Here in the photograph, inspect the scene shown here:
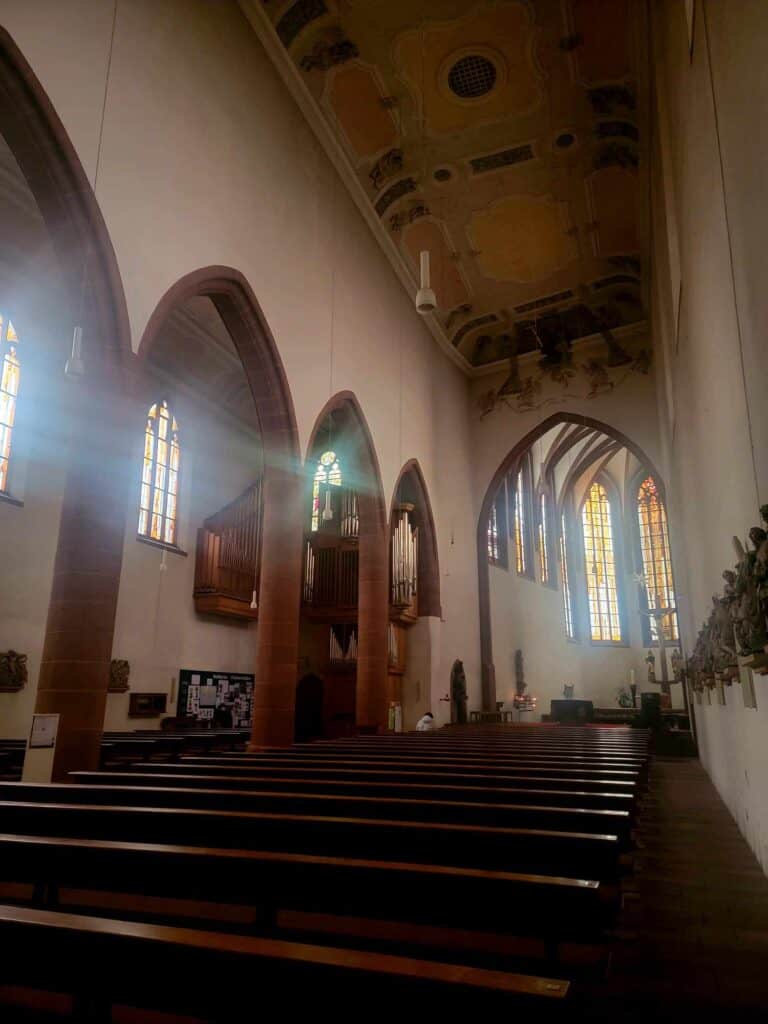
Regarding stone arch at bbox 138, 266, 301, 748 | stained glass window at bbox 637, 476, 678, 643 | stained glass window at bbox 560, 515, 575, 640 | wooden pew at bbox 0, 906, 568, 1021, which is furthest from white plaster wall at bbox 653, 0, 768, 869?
stained glass window at bbox 637, 476, 678, 643

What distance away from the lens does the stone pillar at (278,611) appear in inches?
339

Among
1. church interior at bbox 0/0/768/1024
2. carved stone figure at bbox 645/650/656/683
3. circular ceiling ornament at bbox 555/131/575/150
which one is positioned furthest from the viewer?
carved stone figure at bbox 645/650/656/683

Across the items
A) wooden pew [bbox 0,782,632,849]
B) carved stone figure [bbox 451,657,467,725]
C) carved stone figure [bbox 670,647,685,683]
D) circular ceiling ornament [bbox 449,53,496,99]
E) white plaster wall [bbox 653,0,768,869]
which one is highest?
circular ceiling ornament [bbox 449,53,496,99]

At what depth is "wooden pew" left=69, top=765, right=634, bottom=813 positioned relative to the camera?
2980 mm

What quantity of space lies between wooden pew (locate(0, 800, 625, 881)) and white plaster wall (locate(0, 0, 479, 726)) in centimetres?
496

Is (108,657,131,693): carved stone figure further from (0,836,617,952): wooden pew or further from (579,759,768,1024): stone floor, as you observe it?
(0,836,617,952): wooden pew

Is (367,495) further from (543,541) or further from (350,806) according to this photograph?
(543,541)

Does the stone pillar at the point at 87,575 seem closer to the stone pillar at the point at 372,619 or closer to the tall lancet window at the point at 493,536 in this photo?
the stone pillar at the point at 372,619

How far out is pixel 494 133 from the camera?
37.3 ft

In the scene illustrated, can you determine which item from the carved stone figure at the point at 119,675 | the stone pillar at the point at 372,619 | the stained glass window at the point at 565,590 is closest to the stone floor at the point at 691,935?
the stone pillar at the point at 372,619

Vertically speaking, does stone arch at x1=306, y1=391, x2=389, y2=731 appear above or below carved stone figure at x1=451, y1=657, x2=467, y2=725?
above

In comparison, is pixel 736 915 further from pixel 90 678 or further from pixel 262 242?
pixel 262 242

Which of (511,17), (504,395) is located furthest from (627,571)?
(511,17)

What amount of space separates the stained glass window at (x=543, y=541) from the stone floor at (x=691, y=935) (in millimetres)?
16891
